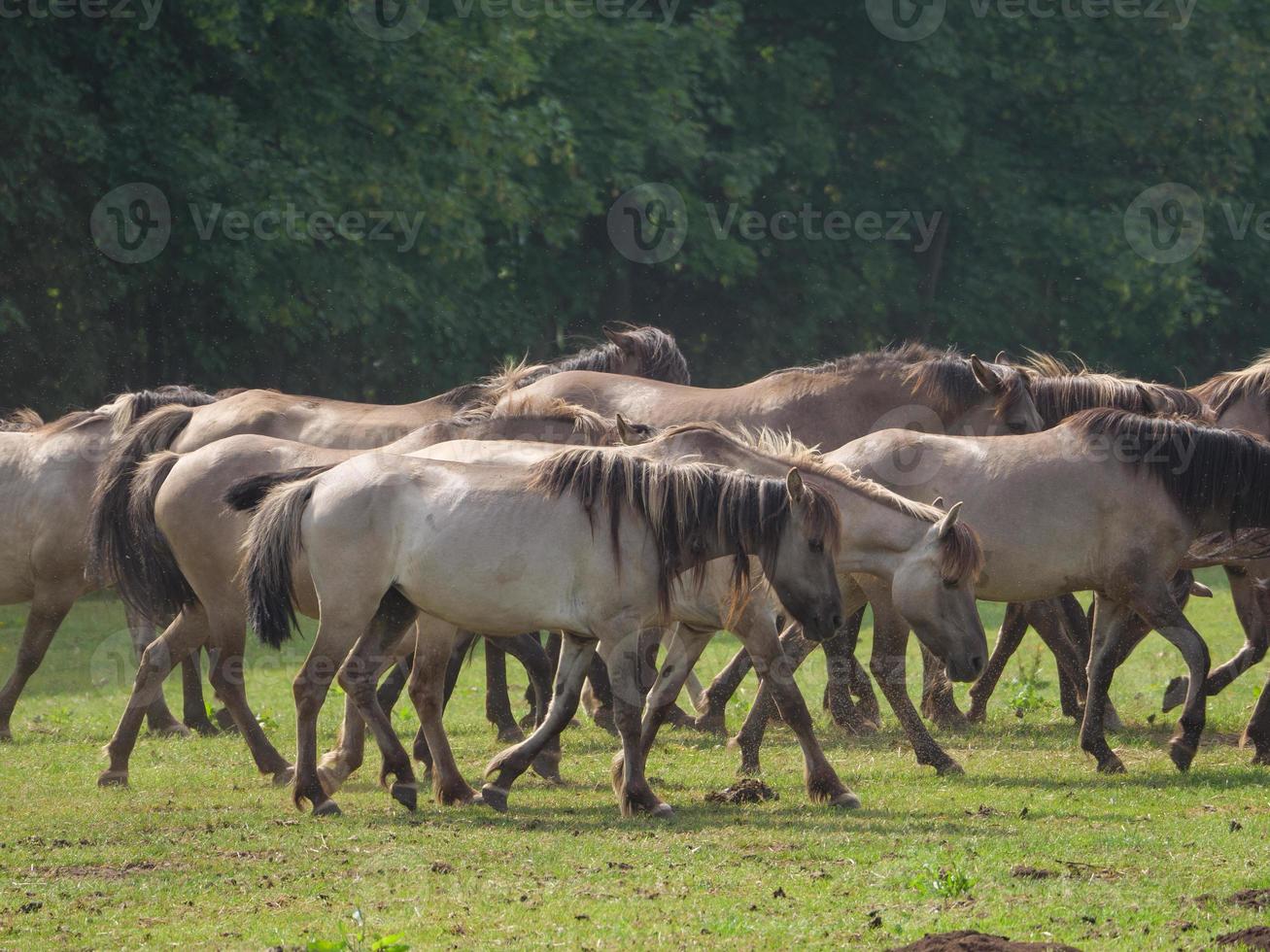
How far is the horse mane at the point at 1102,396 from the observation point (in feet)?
34.9

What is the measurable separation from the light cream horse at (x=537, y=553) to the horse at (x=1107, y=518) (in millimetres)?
1591

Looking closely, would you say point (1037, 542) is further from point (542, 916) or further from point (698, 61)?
point (698, 61)

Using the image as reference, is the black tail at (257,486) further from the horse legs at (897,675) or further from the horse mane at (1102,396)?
the horse mane at (1102,396)

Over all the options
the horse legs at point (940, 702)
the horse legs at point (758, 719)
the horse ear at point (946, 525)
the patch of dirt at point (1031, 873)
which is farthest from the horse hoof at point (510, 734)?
the patch of dirt at point (1031, 873)

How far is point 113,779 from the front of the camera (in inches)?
356

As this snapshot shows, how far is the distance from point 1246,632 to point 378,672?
5.69 m

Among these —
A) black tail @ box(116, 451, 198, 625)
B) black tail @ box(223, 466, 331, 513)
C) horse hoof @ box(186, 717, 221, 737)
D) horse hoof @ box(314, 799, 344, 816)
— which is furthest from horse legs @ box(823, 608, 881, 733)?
horse hoof @ box(186, 717, 221, 737)

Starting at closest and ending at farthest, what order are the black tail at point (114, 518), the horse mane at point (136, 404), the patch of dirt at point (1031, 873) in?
the patch of dirt at point (1031, 873)
the black tail at point (114, 518)
the horse mane at point (136, 404)

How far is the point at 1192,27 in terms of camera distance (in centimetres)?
2770

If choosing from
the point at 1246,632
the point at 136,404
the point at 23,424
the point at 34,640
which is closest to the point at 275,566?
the point at 34,640

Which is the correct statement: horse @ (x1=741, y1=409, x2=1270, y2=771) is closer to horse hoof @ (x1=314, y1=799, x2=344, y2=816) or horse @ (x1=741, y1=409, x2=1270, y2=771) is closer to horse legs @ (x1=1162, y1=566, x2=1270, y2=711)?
horse legs @ (x1=1162, y1=566, x2=1270, y2=711)

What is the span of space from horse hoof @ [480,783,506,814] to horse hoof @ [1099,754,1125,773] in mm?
3275

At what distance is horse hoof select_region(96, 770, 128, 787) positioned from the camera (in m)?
9.00

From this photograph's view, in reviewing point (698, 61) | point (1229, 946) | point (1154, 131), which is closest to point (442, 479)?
point (1229, 946)
